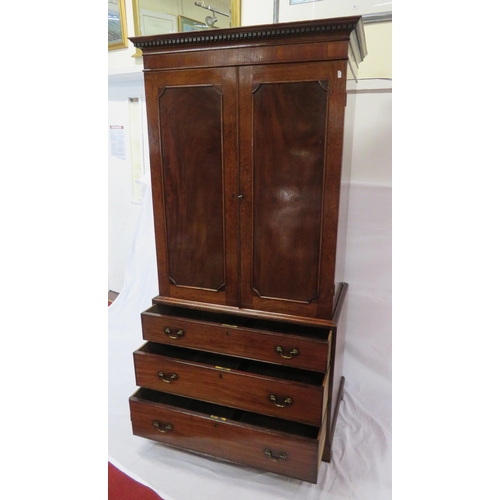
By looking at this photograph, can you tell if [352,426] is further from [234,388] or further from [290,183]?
[290,183]

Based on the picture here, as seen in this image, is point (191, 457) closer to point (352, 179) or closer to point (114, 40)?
point (352, 179)

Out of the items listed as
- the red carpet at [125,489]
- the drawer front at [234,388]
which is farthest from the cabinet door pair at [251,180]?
the red carpet at [125,489]

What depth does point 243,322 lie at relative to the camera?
1.55 m

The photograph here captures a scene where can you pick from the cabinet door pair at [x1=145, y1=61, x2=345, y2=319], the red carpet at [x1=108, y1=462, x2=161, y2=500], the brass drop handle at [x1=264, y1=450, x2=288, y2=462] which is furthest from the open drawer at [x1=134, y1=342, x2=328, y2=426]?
the red carpet at [x1=108, y1=462, x2=161, y2=500]

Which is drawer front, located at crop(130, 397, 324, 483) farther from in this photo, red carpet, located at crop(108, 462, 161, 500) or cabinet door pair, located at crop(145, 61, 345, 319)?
cabinet door pair, located at crop(145, 61, 345, 319)

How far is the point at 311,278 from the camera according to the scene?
1.36 metres

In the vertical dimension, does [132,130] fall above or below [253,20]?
below

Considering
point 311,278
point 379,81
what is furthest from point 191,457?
point 379,81

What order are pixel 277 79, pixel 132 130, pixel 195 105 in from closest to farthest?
pixel 277 79 < pixel 195 105 < pixel 132 130

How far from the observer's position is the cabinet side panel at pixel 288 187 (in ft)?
4.04

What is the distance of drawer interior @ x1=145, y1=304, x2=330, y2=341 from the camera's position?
56.9 inches

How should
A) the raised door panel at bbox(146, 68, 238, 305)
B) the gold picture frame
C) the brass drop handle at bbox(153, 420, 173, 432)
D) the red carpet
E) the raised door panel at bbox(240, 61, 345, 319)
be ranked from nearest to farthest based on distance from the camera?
the raised door panel at bbox(240, 61, 345, 319) < the raised door panel at bbox(146, 68, 238, 305) < the red carpet < the brass drop handle at bbox(153, 420, 173, 432) < the gold picture frame

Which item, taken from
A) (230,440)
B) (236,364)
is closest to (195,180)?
(236,364)

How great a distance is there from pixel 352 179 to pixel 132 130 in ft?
5.44
